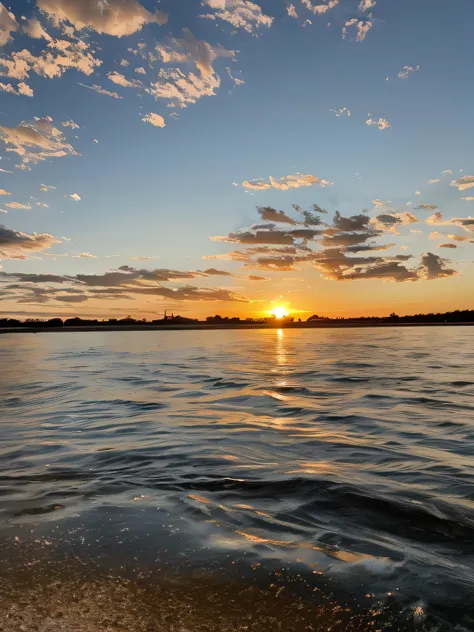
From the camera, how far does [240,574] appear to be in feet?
9.96

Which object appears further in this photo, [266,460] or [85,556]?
[266,460]

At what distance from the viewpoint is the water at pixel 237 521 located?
2.64 metres

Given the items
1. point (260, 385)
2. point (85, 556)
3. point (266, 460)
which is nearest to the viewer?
point (85, 556)

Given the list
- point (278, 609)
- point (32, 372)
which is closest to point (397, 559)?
point (278, 609)

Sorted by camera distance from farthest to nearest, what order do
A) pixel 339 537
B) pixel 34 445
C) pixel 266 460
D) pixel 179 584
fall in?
pixel 34 445 → pixel 266 460 → pixel 339 537 → pixel 179 584

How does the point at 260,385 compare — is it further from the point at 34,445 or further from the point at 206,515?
the point at 206,515

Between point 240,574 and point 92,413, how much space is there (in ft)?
25.5

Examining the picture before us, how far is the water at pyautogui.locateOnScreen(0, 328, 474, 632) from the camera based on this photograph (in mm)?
2637

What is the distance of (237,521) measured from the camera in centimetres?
400

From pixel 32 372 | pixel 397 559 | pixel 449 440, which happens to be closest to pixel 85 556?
pixel 397 559

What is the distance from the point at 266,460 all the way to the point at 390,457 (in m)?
1.77

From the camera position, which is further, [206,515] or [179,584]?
[206,515]

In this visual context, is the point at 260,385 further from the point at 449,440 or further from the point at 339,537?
the point at 339,537

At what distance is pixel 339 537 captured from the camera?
12.2 ft
